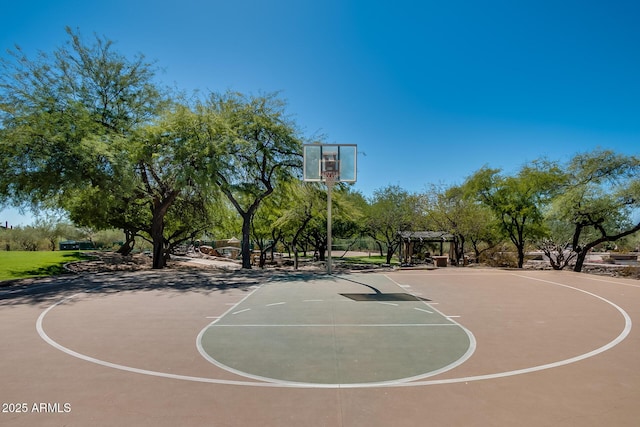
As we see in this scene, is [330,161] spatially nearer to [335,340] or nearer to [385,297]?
[385,297]

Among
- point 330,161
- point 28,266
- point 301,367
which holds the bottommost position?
point 301,367

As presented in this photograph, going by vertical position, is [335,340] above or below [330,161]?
below

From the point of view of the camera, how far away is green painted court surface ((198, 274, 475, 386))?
5.12 m

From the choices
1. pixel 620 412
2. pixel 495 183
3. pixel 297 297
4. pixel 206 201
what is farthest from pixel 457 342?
pixel 495 183

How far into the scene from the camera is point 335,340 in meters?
6.58

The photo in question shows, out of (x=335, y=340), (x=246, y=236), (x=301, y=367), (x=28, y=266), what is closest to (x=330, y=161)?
(x=246, y=236)

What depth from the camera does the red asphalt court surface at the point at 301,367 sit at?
3.89 m

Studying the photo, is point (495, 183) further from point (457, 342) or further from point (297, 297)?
point (457, 342)

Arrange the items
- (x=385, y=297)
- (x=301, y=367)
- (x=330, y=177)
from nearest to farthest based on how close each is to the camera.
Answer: (x=301, y=367)
(x=385, y=297)
(x=330, y=177)

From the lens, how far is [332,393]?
437cm

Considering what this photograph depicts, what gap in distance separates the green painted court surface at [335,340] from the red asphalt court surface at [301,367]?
5 centimetres

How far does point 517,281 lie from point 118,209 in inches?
883

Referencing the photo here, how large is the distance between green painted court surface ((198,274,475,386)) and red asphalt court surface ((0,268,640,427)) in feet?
0.17

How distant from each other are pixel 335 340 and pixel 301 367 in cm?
145
